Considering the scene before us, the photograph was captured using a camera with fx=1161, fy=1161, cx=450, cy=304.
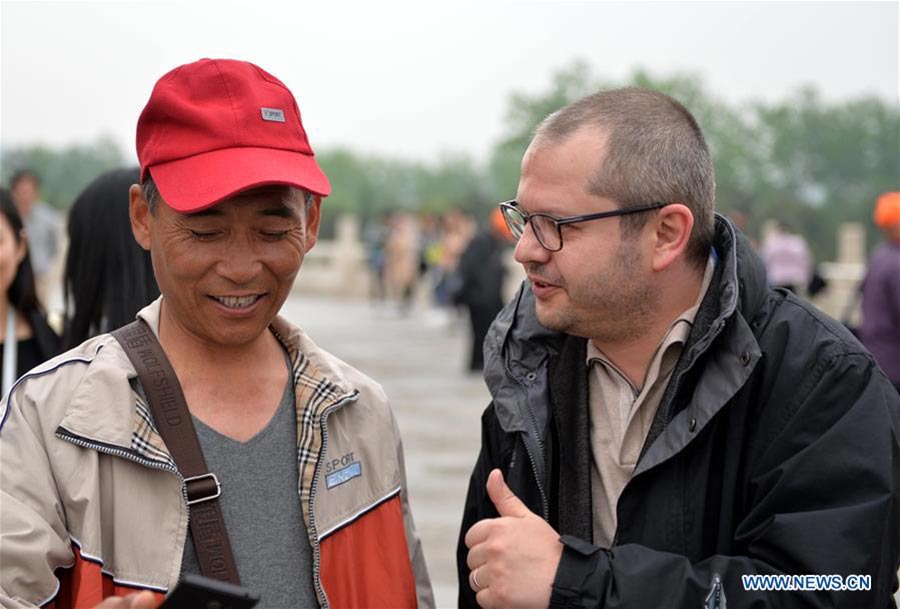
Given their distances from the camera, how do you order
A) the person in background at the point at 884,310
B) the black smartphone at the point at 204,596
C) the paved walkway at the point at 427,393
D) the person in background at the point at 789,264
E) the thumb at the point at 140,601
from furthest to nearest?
the person in background at the point at 789,264
the paved walkway at the point at 427,393
the person in background at the point at 884,310
the thumb at the point at 140,601
the black smartphone at the point at 204,596

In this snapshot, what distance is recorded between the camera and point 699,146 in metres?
2.46

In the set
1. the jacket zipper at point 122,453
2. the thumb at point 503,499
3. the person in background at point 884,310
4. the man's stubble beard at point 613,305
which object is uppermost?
the man's stubble beard at point 613,305

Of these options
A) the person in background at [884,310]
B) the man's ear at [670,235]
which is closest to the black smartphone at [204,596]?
the man's ear at [670,235]

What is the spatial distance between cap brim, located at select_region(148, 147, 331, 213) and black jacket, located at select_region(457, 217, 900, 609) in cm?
69

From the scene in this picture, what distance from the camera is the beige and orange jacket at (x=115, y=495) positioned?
1983mm

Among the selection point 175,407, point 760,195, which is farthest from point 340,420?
point 760,195

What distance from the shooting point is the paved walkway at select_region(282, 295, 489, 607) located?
23.4 ft

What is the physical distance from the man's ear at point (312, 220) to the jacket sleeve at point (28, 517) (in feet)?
2.10

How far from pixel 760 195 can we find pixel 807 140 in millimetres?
9366

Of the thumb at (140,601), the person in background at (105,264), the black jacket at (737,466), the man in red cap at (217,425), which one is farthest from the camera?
the person in background at (105,264)

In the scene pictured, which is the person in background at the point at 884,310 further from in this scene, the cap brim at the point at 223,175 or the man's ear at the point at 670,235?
the cap brim at the point at 223,175

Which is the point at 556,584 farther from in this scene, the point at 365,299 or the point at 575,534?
the point at 365,299

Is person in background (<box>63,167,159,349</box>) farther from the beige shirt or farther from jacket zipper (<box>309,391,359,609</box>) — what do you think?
the beige shirt

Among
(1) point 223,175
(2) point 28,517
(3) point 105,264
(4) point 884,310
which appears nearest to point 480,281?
(4) point 884,310
